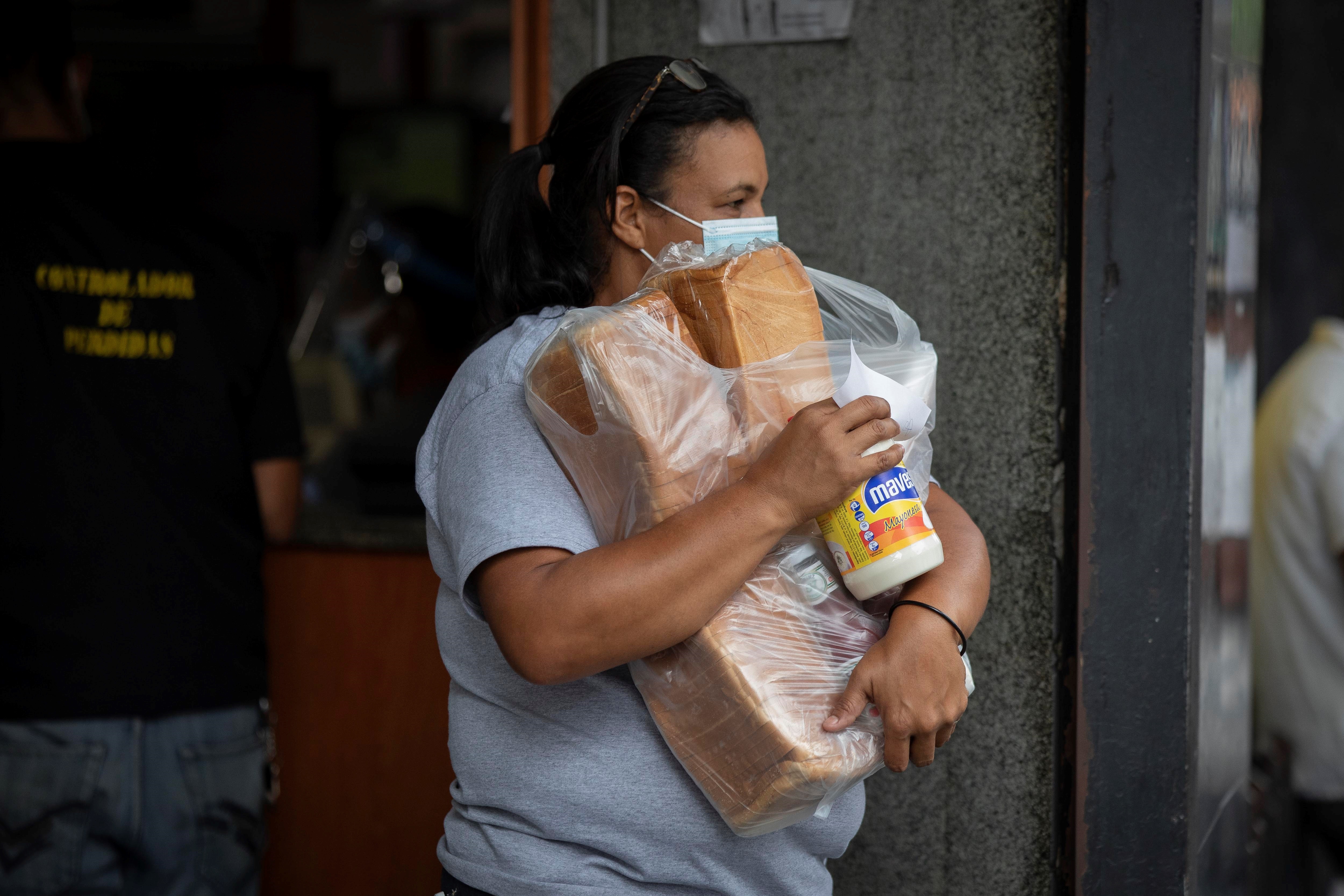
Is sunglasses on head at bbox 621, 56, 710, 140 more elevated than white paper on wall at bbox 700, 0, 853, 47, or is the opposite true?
white paper on wall at bbox 700, 0, 853, 47

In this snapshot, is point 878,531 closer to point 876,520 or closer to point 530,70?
point 876,520

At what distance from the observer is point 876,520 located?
99cm

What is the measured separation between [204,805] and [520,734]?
119 cm

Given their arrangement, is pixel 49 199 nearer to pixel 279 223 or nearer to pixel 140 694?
pixel 140 694

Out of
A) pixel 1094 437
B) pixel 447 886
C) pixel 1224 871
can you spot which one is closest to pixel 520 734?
pixel 447 886

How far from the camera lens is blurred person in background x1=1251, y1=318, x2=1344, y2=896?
2588 mm

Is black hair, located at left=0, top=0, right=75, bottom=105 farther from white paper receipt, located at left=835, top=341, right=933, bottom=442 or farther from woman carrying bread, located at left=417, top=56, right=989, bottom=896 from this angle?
white paper receipt, located at left=835, top=341, right=933, bottom=442

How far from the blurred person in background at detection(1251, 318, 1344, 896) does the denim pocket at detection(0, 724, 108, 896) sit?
2.78 meters

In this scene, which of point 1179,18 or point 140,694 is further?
point 140,694

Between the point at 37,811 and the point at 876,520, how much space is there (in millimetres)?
1689

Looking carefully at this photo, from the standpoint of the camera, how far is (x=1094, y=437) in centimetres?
167

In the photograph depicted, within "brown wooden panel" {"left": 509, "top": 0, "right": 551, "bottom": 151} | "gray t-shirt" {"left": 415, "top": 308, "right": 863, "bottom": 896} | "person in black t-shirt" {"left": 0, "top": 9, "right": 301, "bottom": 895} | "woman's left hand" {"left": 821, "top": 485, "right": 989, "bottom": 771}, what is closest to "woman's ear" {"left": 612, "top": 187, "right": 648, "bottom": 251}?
"gray t-shirt" {"left": 415, "top": 308, "right": 863, "bottom": 896}

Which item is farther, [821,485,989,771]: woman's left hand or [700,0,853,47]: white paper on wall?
[700,0,853,47]: white paper on wall

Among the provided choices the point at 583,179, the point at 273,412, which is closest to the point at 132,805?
the point at 273,412
